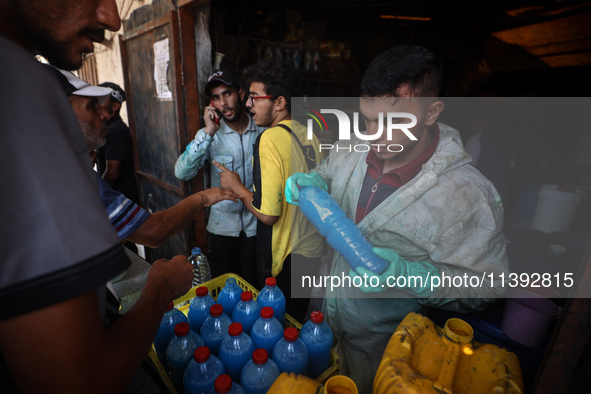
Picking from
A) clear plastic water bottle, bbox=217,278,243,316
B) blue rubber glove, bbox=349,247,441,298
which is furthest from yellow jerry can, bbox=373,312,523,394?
clear plastic water bottle, bbox=217,278,243,316

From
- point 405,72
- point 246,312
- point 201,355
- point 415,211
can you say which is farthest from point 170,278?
point 405,72

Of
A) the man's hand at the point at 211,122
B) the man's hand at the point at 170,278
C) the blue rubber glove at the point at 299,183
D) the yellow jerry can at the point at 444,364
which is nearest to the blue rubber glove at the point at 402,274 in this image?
the yellow jerry can at the point at 444,364

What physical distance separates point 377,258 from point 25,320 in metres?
1.25

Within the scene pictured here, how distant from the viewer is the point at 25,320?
0.49 meters

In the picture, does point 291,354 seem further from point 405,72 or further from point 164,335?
point 405,72

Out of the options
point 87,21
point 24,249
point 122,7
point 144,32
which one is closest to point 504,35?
point 144,32

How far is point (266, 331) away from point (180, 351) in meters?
0.38

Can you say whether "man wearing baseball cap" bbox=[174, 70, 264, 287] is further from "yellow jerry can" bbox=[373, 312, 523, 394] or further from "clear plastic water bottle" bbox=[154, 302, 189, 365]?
"yellow jerry can" bbox=[373, 312, 523, 394]

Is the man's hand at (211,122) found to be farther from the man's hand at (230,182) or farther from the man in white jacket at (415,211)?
the man in white jacket at (415,211)

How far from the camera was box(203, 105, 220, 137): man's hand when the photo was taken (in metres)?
2.66

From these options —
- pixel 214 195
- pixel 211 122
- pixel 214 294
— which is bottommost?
pixel 214 294

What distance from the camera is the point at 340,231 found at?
1466 mm

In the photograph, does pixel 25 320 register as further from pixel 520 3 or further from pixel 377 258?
pixel 520 3

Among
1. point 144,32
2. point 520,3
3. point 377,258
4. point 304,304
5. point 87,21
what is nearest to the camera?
point 87,21
